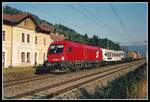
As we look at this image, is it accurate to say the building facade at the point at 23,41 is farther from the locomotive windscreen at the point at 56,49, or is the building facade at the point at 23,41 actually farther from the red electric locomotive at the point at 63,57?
the locomotive windscreen at the point at 56,49

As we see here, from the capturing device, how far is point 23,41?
41438 millimetres

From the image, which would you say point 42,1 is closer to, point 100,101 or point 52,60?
point 100,101

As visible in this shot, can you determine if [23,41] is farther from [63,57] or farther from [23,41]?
[63,57]

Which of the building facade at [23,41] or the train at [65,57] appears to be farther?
the building facade at [23,41]

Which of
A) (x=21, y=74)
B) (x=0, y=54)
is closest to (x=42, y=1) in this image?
(x=0, y=54)

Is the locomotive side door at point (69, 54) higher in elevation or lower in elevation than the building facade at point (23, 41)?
lower

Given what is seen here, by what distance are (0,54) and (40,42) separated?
29.9 m

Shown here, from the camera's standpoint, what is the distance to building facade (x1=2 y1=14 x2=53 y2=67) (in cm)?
3925

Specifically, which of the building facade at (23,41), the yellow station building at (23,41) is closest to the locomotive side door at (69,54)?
the yellow station building at (23,41)

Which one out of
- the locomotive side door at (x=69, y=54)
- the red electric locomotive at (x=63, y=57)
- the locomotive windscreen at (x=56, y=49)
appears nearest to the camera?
the red electric locomotive at (x=63, y=57)

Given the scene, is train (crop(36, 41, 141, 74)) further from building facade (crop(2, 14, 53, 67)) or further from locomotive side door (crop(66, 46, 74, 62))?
building facade (crop(2, 14, 53, 67))

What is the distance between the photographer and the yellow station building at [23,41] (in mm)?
39250

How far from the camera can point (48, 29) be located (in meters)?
45.5

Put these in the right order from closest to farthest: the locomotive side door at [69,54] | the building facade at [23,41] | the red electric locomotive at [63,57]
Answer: the red electric locomotive at [63,57], the locomotive side door at [69,54], the building facade at [23,41]
